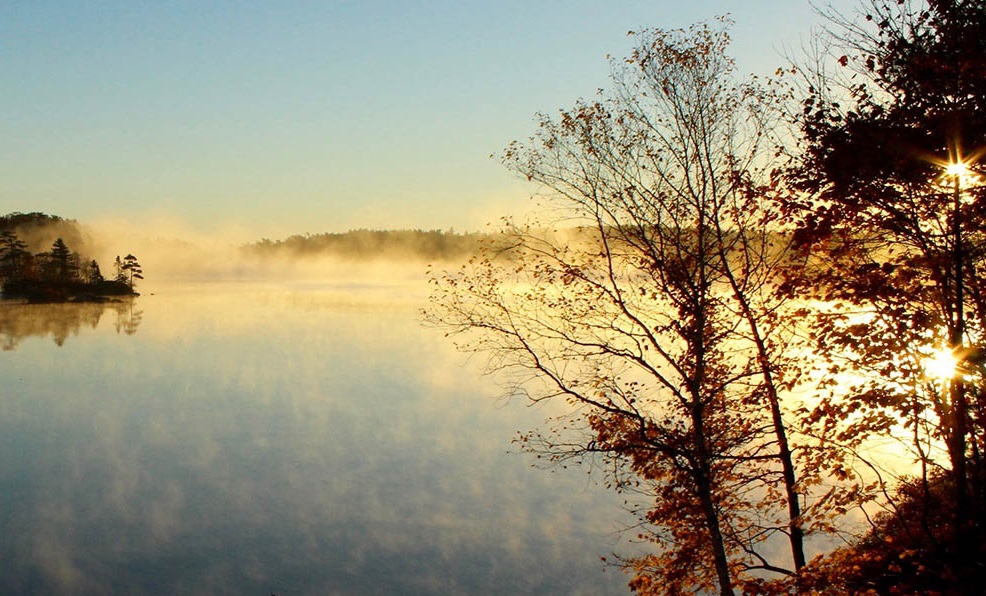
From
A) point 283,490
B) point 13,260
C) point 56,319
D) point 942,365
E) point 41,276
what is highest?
point 13,260

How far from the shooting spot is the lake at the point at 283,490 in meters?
25.7

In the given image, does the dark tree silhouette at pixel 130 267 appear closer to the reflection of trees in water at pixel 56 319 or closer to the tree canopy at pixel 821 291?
the reflection of trees in water at pixel 56 319

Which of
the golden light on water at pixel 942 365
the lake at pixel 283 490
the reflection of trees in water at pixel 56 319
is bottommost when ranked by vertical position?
the lake at pixel 283 490

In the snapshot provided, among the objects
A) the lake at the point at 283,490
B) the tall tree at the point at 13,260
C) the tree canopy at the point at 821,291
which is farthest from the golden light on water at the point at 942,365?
the tall tree at the point at 13,260

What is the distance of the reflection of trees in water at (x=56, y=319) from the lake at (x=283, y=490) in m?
32.9

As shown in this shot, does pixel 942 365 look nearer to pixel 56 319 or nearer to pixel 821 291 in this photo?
pixel 821 291

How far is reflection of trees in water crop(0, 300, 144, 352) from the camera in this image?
97.8m

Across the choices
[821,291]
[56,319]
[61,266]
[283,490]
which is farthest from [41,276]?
[821,291]

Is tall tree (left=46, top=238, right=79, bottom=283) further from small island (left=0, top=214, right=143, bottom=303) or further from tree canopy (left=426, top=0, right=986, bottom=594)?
tree canopy (left=426, top=0, right=986, bottom=594)

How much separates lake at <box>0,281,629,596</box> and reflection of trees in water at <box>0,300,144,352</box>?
32880 millimetres

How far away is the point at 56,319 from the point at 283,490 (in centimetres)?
10676

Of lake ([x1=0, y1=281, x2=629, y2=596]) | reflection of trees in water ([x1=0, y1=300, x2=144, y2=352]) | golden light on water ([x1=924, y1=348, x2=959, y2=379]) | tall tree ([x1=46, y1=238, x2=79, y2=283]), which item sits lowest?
A: lake ([x1=0, y1=281, x2=629, y2=596])

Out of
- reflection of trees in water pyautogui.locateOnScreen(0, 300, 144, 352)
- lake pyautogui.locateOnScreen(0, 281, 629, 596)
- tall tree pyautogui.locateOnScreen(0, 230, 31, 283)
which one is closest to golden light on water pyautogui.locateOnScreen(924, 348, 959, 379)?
lake pyautogui.locateOnScreen(0, 281, 629, 596)

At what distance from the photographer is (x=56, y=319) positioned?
117500 millimetres
